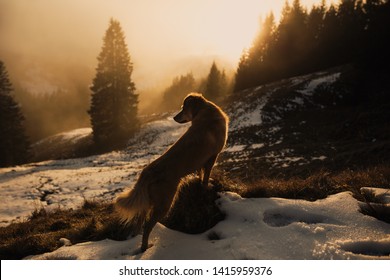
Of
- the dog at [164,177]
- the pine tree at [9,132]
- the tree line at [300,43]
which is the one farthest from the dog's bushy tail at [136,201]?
the tree line at [300,43]

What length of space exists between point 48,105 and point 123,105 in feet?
394

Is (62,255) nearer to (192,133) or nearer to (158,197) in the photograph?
(158,197)

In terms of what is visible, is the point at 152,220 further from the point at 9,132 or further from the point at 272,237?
the point at 9,132

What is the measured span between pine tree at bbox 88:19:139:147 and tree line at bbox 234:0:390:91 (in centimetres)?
3234

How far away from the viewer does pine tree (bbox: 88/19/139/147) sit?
37.1 metres

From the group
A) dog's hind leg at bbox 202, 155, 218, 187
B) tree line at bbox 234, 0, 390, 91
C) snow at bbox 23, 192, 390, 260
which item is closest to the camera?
snow at bbox 23, 192, 390, 260

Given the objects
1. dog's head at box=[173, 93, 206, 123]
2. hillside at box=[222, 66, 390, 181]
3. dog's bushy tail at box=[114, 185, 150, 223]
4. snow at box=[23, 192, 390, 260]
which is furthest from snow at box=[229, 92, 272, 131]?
dog's bushy tail at box=[114, 185, 150, 223]

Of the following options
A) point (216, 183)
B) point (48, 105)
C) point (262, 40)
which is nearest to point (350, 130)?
point (216, 183)

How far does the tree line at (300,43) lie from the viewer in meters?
52.2

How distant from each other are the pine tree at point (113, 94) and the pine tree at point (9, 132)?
8809 mm

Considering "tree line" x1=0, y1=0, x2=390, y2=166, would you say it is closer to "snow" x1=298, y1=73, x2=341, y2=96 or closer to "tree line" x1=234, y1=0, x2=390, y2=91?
"tree line" x1=234, y1=0, x2=390, y2=91

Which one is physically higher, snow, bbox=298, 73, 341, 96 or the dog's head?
snow, bbox=298, 73, 341, 96

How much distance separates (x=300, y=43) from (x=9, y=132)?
2058 inches
